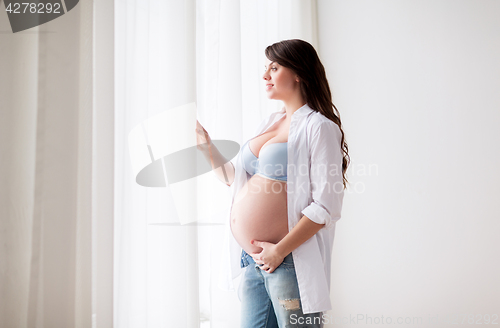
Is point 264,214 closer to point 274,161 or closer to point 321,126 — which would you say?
point 274,161

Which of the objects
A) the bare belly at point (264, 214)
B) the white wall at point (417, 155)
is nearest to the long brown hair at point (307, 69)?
the bare belly at point (264, 214)


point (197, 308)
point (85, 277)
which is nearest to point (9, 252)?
point (85, 277)

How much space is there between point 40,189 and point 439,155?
5.59 ft

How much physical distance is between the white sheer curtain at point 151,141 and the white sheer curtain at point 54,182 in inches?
3.8

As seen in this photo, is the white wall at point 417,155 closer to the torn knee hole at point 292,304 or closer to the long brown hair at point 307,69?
the long brown hair at point 307,69

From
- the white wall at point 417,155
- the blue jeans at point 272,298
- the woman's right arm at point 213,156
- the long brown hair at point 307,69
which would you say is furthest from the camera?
the white wall at point 417,155

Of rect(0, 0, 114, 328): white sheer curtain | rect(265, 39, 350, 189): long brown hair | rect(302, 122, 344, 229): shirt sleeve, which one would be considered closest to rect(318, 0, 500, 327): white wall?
rect(265, 39, 350, 189): long brown hair

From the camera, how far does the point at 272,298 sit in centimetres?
91

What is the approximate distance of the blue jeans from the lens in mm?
872

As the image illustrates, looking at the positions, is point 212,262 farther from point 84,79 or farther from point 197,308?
point 84,79

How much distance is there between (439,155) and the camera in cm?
171

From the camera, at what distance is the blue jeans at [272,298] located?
0.87 meters

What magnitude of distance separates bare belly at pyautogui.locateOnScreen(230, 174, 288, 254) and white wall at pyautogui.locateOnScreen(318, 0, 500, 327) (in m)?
1.06

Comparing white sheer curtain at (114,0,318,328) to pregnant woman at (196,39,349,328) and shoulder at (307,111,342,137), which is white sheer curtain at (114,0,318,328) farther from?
shoulder at (307,111,342,137)
